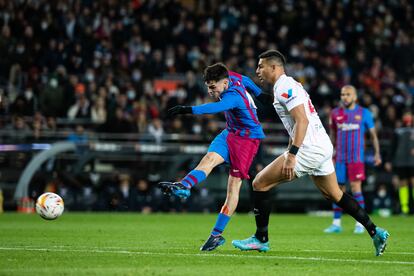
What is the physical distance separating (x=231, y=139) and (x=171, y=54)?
16.1 metres

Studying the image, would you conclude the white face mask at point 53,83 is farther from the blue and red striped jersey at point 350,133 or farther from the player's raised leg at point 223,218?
the player's raised leg at point 223,218

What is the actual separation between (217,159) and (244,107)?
2.24 feet

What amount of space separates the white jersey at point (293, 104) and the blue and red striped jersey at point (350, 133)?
6.08 m

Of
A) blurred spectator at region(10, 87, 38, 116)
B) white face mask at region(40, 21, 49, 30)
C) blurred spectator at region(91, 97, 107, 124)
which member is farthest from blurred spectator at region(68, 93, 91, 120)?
white face mask at region(40, 21, 49, 30)

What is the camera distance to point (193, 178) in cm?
1014

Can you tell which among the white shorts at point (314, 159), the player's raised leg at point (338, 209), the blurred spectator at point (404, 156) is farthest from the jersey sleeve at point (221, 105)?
the blurred spectator at point (404, 156)

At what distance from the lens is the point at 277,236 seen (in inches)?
527

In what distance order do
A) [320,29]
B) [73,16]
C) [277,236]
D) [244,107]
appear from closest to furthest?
[244,107] < [277,236] < [73,16] < [320,29]

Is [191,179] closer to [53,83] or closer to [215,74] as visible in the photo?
[215,74]

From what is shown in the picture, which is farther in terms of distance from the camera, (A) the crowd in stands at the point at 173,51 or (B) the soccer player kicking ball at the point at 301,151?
(A) the crowd in stands at the point at 173,51

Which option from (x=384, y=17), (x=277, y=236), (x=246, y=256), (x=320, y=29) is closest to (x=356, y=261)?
(x=246, y=256)

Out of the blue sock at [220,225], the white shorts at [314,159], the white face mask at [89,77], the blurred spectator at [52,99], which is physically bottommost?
the blue sock at [220,225]

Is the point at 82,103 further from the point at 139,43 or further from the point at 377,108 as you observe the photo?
the point at 377,108

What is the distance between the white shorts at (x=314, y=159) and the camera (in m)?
9.88
